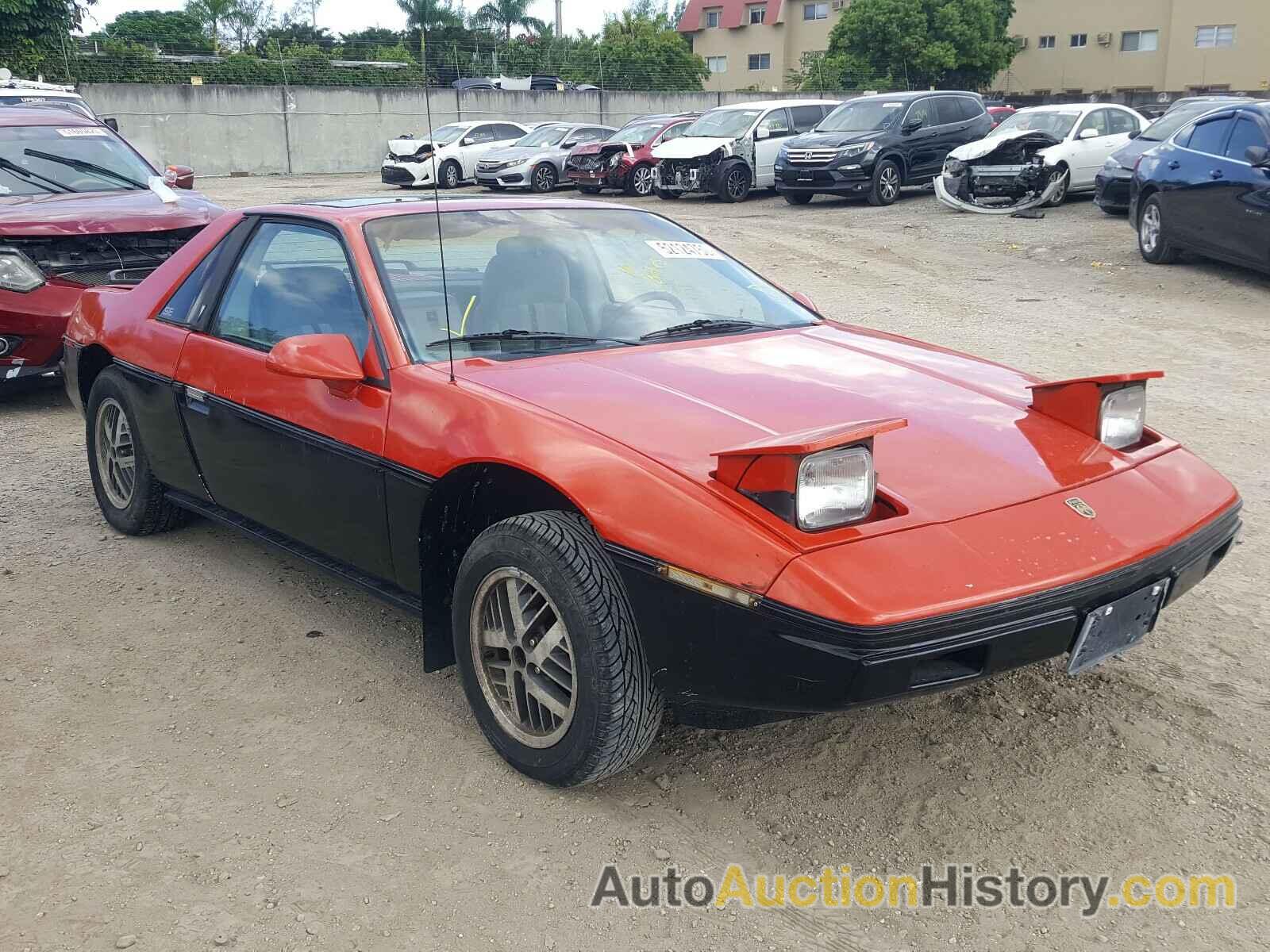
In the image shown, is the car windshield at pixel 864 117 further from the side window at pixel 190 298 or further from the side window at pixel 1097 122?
the side window at pixel 190 298

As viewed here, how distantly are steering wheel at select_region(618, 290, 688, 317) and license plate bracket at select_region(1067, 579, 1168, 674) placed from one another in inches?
65.6

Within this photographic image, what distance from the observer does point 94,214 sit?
714 centimetres

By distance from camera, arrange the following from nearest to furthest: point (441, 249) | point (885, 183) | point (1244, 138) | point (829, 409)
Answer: point (829, 409) → point (441, 249) → point (1244, 138) → point (885, 183)

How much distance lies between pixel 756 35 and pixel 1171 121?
51.5 m

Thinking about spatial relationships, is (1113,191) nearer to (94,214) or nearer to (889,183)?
(889,183)

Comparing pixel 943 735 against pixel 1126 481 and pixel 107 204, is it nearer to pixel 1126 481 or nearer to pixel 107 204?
pixel 1126 481

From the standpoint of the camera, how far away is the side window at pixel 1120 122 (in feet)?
54.6

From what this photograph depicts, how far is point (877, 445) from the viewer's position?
2.94 meters

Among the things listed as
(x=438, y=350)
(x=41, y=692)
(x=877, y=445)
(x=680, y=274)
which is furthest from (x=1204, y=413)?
(x=41, y=692)

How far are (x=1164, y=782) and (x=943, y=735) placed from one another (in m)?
0.55

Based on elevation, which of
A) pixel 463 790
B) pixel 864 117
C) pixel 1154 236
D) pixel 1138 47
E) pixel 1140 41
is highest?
pixel 1140 41

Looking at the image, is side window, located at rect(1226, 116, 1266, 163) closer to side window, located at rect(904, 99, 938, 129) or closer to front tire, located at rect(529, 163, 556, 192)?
side window, located at rect(904, 99, 938, 129)

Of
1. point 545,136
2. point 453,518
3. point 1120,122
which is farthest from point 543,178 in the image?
point 453,518

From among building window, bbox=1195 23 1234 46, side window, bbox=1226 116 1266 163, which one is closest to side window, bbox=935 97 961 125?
side window, bbox=1226 116 1266 163
